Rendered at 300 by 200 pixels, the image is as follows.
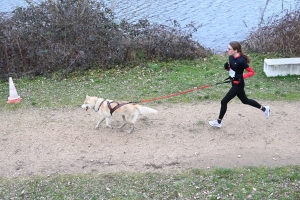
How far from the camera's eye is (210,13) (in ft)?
59.9

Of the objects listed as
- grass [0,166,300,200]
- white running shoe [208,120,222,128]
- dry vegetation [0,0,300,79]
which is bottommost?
grass [0,166,300,200]

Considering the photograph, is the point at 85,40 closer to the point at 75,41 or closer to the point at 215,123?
the point at 75,41

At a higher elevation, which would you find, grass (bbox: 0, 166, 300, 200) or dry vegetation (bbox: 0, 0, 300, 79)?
dry vegetation (bbox: 0, 0, 300, 79)

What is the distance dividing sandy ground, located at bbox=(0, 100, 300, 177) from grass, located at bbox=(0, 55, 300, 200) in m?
0.33

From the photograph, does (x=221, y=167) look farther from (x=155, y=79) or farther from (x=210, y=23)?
(x=210, y=23)

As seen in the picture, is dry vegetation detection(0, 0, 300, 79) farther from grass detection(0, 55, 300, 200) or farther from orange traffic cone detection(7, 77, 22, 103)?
orange traffic cone detection(7, 77, 22, 103)

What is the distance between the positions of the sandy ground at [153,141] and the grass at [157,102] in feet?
1.07

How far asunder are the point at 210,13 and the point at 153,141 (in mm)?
12589

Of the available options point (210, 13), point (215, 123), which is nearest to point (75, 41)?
point (215, 123)

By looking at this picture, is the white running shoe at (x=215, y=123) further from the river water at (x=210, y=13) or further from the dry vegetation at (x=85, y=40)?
the river water at (x=210, y=13)

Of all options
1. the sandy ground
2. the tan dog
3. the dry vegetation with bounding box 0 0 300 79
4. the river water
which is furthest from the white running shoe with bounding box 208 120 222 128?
the river water

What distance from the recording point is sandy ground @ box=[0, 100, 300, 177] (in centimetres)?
648

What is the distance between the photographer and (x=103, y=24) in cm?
1270

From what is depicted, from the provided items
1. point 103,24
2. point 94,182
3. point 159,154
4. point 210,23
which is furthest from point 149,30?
point 94,182
